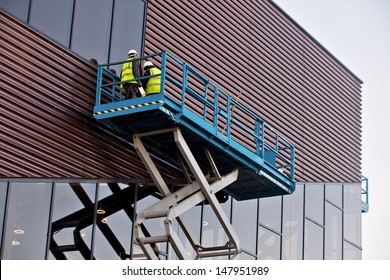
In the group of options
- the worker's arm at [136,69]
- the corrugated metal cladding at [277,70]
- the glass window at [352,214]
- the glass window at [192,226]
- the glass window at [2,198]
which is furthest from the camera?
the glass window at [352,214]

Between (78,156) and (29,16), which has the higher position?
(29,16)

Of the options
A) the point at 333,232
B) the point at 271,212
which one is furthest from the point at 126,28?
the point at 333,232

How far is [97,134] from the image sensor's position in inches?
1032

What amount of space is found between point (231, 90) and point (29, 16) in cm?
1012

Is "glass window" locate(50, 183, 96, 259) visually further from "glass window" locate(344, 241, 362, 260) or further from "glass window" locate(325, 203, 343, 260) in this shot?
"glass window" locate(344, 241, 362, 260)

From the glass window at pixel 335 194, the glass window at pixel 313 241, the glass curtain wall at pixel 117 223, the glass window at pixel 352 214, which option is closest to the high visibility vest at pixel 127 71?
the glass curtain wall at pixel 117 223

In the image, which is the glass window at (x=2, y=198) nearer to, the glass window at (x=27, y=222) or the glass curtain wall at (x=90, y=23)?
the glass window at (x=27, y=222)

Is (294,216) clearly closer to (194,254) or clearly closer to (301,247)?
(301,247)

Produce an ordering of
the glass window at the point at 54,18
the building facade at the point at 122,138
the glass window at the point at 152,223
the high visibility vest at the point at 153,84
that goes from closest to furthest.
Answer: the building facade at the point at 122,138, the glass window at the point at 54,18, the high visibility vest at the point at 153,84, the glass window at the point at 152,223

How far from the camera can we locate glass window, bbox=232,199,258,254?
3162 cm

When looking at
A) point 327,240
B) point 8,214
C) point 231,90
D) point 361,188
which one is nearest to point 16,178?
point 8,214

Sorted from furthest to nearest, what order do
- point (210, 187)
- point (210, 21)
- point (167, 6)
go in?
point (210, 21), point (167, 6), point (210, 187)

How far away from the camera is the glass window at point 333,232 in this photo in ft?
121

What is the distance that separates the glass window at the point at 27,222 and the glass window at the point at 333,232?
51.8 ft
